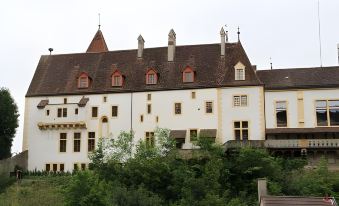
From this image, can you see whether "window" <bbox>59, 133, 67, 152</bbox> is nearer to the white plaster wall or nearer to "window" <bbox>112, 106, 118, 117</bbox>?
"window" <bbox>112, 106, 118, 117</bbox>

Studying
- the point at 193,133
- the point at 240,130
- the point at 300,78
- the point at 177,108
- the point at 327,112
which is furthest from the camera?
the point at 177,108

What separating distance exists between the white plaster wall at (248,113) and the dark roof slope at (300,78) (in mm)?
1618

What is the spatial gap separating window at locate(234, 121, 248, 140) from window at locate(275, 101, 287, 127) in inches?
119

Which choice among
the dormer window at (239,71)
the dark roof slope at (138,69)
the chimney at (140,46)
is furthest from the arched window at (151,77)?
the dormer window at (239,71)

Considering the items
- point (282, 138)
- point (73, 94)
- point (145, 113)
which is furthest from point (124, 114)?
point (282, 138)

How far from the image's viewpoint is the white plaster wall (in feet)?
170

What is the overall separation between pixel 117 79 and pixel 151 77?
357 centimetres

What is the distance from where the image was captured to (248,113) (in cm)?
5234

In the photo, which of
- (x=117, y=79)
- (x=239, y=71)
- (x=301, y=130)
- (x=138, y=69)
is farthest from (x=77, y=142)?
(x=301, y=130)

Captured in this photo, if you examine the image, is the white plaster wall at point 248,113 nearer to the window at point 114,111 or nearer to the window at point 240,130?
the window at point 240,130

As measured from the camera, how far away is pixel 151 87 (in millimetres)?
55406

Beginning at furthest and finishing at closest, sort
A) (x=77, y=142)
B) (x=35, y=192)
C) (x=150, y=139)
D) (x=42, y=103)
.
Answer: (x=42, y=103) → (x=77, y=142) → (x=150, y=139) → (x=35, y=192)

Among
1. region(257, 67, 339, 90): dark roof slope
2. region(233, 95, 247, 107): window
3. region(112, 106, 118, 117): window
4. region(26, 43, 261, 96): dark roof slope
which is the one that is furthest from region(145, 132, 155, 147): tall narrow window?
region(257, 67, 339, 90): dark roof slope

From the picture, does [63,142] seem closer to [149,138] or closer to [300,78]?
[149,138]
